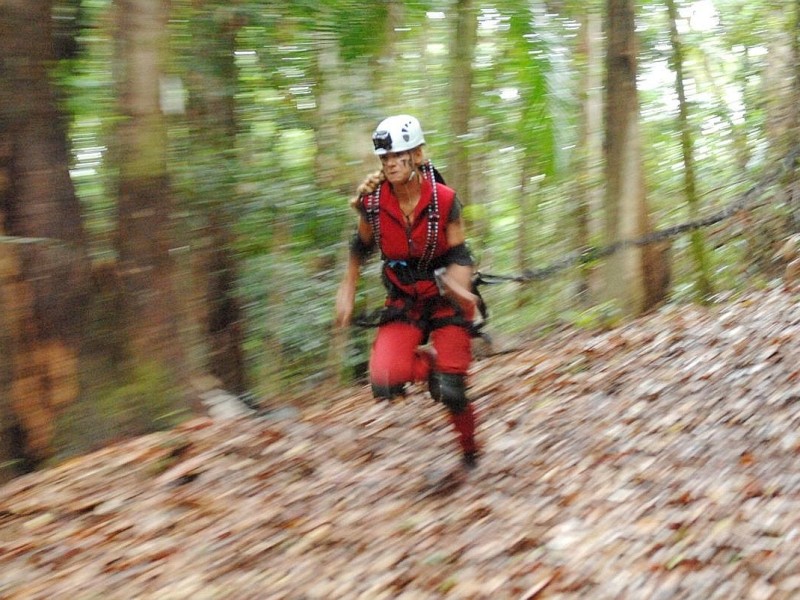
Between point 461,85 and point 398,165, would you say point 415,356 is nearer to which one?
point 398,165

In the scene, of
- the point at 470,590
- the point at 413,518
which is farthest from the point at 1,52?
the point at 470,590

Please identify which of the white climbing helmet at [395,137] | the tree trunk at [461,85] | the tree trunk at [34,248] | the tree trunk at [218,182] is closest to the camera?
the white climbing helmet at [395,137]

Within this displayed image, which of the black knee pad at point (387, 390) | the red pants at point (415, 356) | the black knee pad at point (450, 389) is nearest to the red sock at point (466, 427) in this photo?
the red pants at point (415, 356)

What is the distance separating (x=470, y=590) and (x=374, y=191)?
92.0 inches

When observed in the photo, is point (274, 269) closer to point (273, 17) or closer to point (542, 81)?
point (273, 17)

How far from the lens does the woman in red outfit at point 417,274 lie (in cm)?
493

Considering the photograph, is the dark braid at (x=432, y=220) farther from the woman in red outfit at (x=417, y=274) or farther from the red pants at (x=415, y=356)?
the red pants at (x=415, y=356)

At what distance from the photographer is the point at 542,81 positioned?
8.52m

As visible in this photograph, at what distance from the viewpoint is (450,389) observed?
4.99 m

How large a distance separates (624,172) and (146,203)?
4322 mm

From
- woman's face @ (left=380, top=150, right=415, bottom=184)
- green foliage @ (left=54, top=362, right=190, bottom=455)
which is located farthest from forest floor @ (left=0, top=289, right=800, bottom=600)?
woman's face @ (left=380, top=150, right=415, bottom=184)

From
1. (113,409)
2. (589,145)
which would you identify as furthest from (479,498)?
(589,145)

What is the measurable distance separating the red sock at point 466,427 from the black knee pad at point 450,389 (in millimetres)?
121

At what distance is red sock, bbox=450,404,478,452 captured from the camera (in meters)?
5.19
